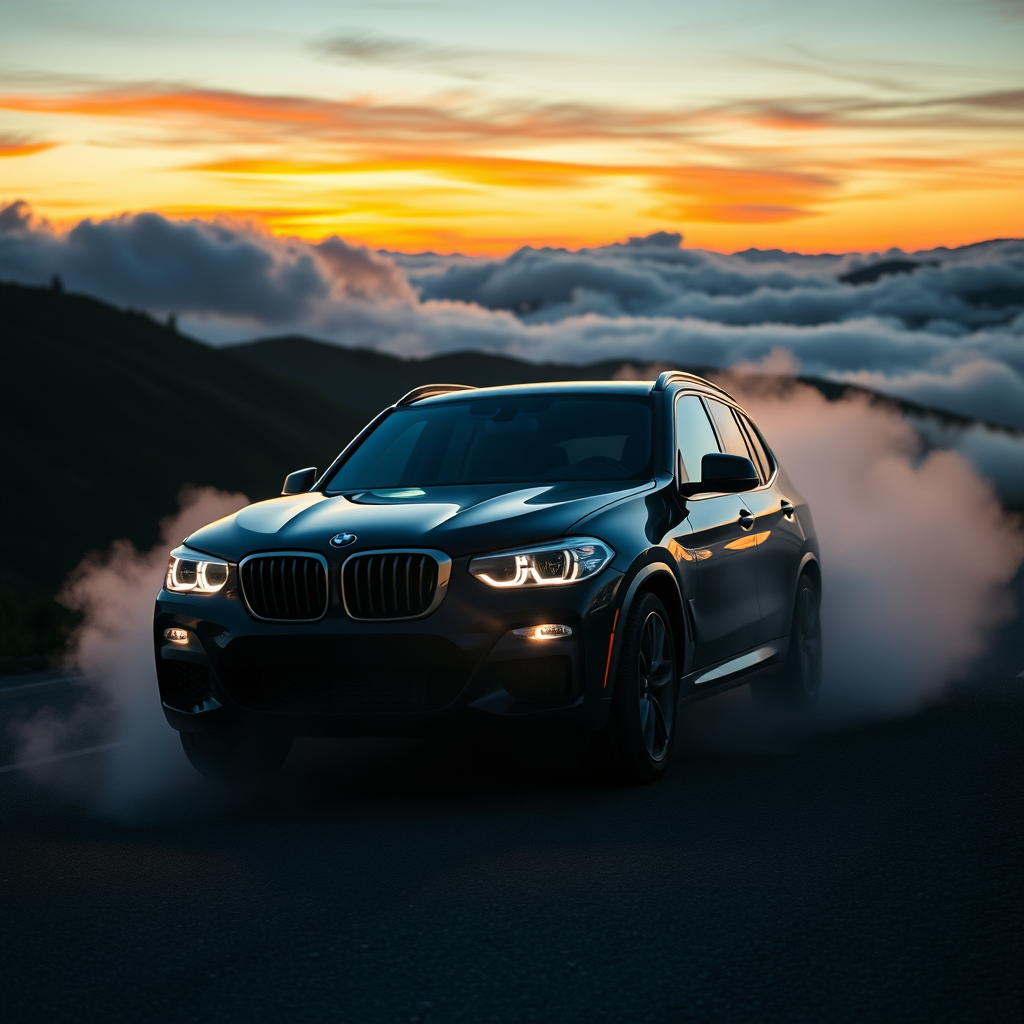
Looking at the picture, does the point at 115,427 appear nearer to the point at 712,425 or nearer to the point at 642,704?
the point at 712,425

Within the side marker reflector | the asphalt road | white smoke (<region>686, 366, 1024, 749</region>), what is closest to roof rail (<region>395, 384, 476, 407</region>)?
the asphalt road

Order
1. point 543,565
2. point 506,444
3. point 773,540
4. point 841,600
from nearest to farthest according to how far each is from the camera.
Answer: point 543,565
point 506,444
point 773,540
point 841,600

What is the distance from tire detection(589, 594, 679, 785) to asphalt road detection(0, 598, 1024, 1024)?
0.45ft

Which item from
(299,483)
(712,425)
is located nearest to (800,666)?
(712,425)

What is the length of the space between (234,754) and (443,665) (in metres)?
1.47

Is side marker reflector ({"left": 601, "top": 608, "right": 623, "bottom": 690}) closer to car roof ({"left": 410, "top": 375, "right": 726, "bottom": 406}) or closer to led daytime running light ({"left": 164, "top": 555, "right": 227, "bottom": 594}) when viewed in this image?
led daytime running light ({"left": 164, "top": 555, "right": 227, "bottom": 594})

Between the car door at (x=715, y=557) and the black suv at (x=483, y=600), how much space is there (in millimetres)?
20

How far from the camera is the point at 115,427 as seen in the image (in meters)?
131

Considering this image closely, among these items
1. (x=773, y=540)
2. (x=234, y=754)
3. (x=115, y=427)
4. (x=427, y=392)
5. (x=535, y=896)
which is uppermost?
(x=427, y=392)

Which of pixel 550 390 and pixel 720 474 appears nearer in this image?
pixel 720 474

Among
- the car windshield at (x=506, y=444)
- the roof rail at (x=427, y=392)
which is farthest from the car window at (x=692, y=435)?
the roof rail at (x=427, y=392)

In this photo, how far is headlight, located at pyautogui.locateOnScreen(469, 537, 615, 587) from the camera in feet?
23.2

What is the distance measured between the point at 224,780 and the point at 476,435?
2.24 m

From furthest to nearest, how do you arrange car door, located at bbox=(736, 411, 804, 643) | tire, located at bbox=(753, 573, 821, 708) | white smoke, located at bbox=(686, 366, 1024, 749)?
white smoke, located at bbox=(686, 366, 1024, 749), tire, located at bbox=(753, 573, 821, 708), car door, located at bbox=(736, 411, 804, 643)
